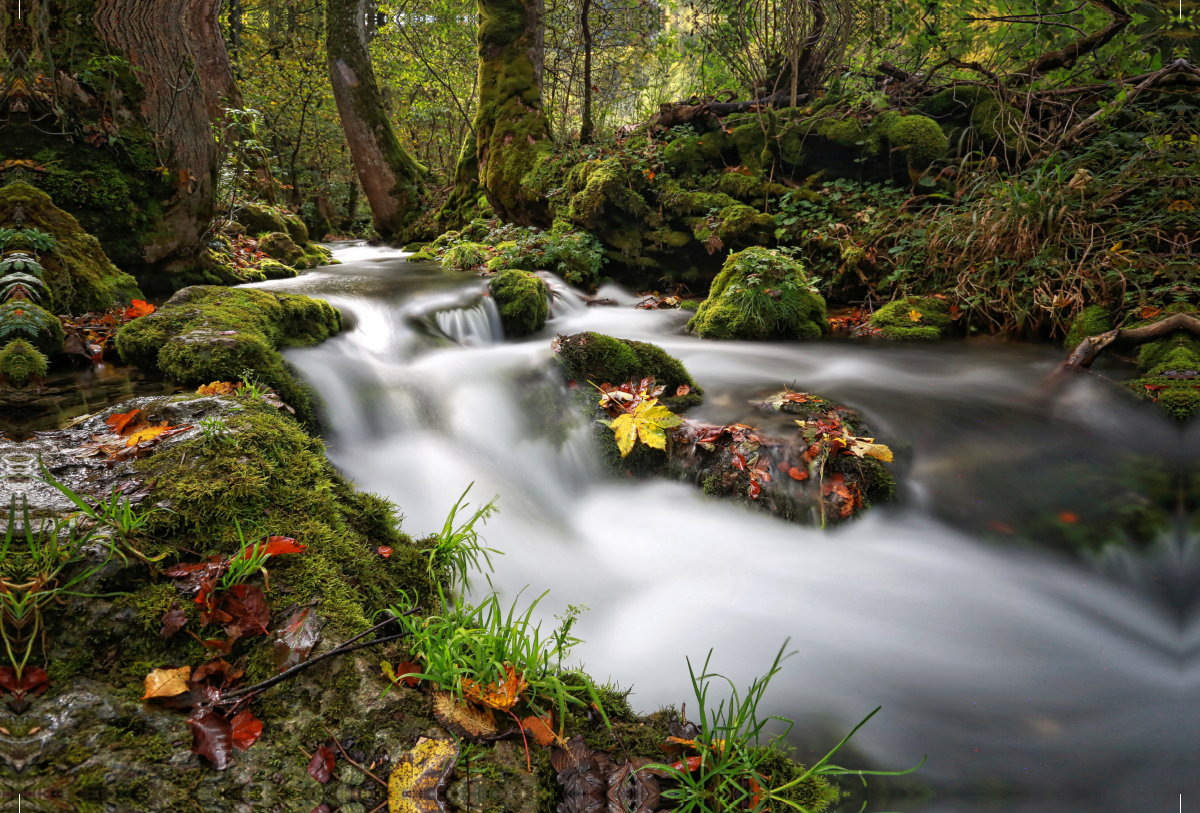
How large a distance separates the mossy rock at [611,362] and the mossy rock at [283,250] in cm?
658

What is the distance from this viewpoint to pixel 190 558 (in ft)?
5.99

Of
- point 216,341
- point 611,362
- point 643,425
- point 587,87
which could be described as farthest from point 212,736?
point 587,87

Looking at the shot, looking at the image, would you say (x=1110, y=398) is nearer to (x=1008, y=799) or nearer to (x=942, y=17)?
(x=1008, y=799)

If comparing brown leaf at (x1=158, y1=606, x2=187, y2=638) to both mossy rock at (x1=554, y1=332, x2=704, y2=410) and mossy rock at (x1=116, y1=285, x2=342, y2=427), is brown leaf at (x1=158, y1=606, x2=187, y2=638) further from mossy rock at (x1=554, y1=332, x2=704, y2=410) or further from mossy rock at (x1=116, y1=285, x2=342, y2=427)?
mossy rock at (x1=554, y1=332, x2=704, y2=410)

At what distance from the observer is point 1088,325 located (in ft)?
16.8

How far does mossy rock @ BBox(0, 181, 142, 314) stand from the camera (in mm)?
4164

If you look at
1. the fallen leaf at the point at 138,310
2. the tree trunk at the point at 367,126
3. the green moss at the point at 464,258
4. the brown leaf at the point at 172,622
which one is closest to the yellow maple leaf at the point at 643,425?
the brown leaf at the point at 172,622

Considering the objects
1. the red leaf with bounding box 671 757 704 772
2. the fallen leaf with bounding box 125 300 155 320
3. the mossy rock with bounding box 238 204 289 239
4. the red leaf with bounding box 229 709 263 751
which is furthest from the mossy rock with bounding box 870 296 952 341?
the mossy rock with bounding box 238 204 289 239

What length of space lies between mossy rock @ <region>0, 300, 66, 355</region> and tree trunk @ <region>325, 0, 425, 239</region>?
33.8 ft

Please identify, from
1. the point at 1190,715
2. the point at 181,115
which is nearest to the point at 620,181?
the point at 181,115

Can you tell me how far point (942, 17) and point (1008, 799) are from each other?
8452 mm

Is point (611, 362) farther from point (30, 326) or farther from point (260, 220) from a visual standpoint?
point (260, 220)

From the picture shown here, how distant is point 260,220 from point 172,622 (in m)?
9.91

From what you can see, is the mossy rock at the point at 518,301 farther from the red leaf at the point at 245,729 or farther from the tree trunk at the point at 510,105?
the red leaf at the point at 245,729
